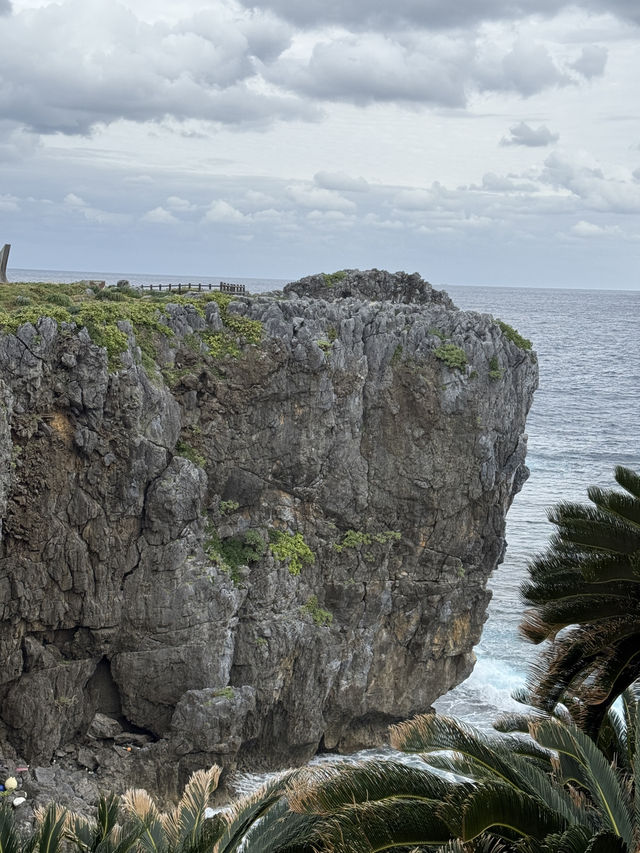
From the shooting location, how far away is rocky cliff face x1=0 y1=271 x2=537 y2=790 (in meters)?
27.5

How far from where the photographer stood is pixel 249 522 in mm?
31141

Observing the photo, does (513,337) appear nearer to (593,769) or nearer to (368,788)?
(593,769)

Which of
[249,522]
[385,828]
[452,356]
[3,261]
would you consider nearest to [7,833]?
[385,828]

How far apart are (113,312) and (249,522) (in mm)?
8113

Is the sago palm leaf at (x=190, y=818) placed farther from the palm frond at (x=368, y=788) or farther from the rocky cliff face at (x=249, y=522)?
the rocky cliff face at (x=249, y=522)

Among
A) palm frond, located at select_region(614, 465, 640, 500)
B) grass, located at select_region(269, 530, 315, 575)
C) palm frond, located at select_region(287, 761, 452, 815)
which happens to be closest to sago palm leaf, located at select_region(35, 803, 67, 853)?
palm frond, located at select_region(287, 761, 452, 815)

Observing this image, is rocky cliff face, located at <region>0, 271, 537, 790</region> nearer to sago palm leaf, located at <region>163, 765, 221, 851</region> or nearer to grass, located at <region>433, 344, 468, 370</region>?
grass, located at <region>433, 344, 468, 370</region>

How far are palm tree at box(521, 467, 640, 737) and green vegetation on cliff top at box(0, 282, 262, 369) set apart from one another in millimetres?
16230

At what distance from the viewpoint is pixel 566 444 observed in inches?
2881

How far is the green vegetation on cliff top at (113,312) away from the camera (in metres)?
27.5

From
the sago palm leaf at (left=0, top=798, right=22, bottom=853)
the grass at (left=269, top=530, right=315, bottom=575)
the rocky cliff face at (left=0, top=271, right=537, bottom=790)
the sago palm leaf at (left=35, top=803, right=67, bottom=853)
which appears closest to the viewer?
the sago palm leaf at (left=0, top=798, right=22, bottom=853)

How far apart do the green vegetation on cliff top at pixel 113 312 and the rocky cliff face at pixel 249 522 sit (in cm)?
23

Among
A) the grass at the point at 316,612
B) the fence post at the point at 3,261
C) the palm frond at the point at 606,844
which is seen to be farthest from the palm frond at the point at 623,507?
the fence post at the point at 3,261

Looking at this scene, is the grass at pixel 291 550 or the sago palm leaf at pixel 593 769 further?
the grass at pixel 291 550
